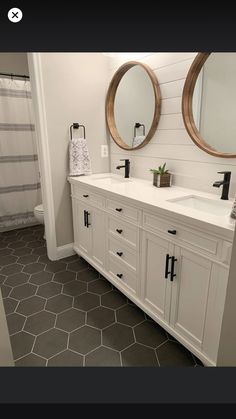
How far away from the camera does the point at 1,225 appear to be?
322 centimetres

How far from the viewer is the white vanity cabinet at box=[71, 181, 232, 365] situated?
1202mm

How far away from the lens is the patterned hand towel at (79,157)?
2320 mm

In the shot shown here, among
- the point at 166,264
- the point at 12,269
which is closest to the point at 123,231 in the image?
the point at 166,264

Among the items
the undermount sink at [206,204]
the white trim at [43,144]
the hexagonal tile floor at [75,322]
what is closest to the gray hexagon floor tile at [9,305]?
the hexagonal tile floor at [75,322]

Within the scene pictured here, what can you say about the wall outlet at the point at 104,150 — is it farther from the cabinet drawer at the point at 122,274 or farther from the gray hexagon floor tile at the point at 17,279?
the gray hexagon floor tile at the point at 17,279

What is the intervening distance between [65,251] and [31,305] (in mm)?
760

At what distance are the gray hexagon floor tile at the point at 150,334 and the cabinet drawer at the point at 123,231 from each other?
55 cm

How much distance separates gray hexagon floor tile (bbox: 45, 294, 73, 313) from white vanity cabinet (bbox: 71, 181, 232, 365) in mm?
359

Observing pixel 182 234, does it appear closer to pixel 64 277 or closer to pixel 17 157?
pixel 64 277

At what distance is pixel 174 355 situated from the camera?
4.84 feet

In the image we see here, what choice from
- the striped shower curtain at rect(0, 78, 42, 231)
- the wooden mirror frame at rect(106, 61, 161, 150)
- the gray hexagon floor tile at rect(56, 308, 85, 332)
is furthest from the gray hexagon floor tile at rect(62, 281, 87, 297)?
the striped shower curtain at rect(0, 78, 42, 231)

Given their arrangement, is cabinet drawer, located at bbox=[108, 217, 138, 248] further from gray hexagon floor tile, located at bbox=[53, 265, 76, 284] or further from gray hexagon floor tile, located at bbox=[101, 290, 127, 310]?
gray hexagon floor tile, located at bbox=[53, 265, 76, 284]
